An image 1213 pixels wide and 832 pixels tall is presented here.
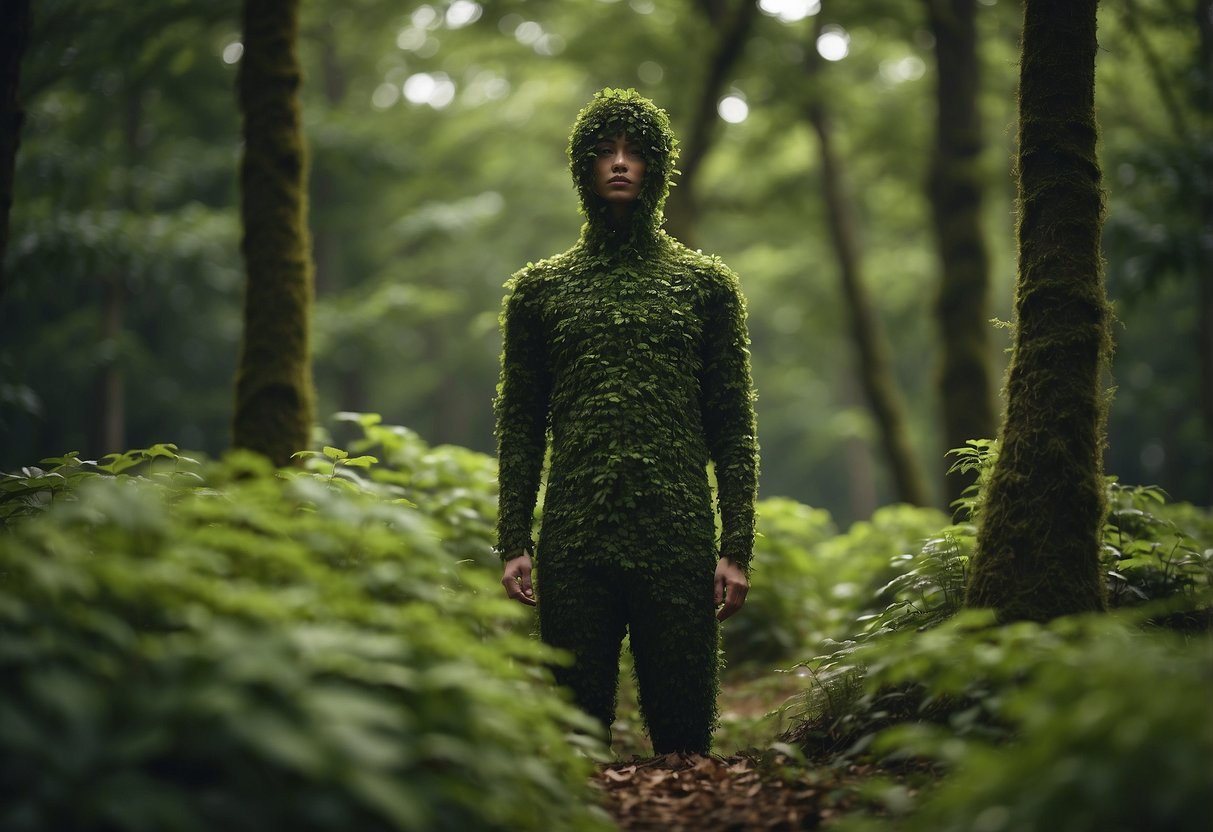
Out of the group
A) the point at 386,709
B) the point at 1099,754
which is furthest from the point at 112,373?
the point at 1099,754

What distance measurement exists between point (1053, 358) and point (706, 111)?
6.89 meters

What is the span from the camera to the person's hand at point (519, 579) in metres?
3.68

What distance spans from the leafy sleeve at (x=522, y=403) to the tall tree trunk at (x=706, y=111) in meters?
5.48

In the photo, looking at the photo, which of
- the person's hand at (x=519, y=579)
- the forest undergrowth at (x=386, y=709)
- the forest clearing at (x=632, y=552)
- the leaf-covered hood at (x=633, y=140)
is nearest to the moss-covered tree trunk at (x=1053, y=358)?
the forest clearing at (x=632, y=552)

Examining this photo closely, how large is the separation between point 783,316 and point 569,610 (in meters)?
22.2

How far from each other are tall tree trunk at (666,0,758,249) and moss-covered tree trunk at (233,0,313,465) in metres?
4.33

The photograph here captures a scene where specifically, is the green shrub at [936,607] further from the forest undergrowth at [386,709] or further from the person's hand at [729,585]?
the person's hand at [729,585]

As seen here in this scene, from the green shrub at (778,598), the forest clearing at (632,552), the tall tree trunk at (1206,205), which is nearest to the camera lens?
the forest clearing at (632,552)

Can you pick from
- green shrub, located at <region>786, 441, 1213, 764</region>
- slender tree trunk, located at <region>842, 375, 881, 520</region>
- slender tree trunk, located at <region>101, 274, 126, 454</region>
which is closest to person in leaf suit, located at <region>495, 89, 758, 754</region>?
green shrub, located at <region>786, 441, 1213, 764</region>

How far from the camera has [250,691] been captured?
1.93 meters

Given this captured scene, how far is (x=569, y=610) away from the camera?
3.62 metres

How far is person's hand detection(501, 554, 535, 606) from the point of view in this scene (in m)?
3.68

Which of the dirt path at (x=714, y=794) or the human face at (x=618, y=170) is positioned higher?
the human face at (x=618, y=170)

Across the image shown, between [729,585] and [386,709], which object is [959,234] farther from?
[386,709]
